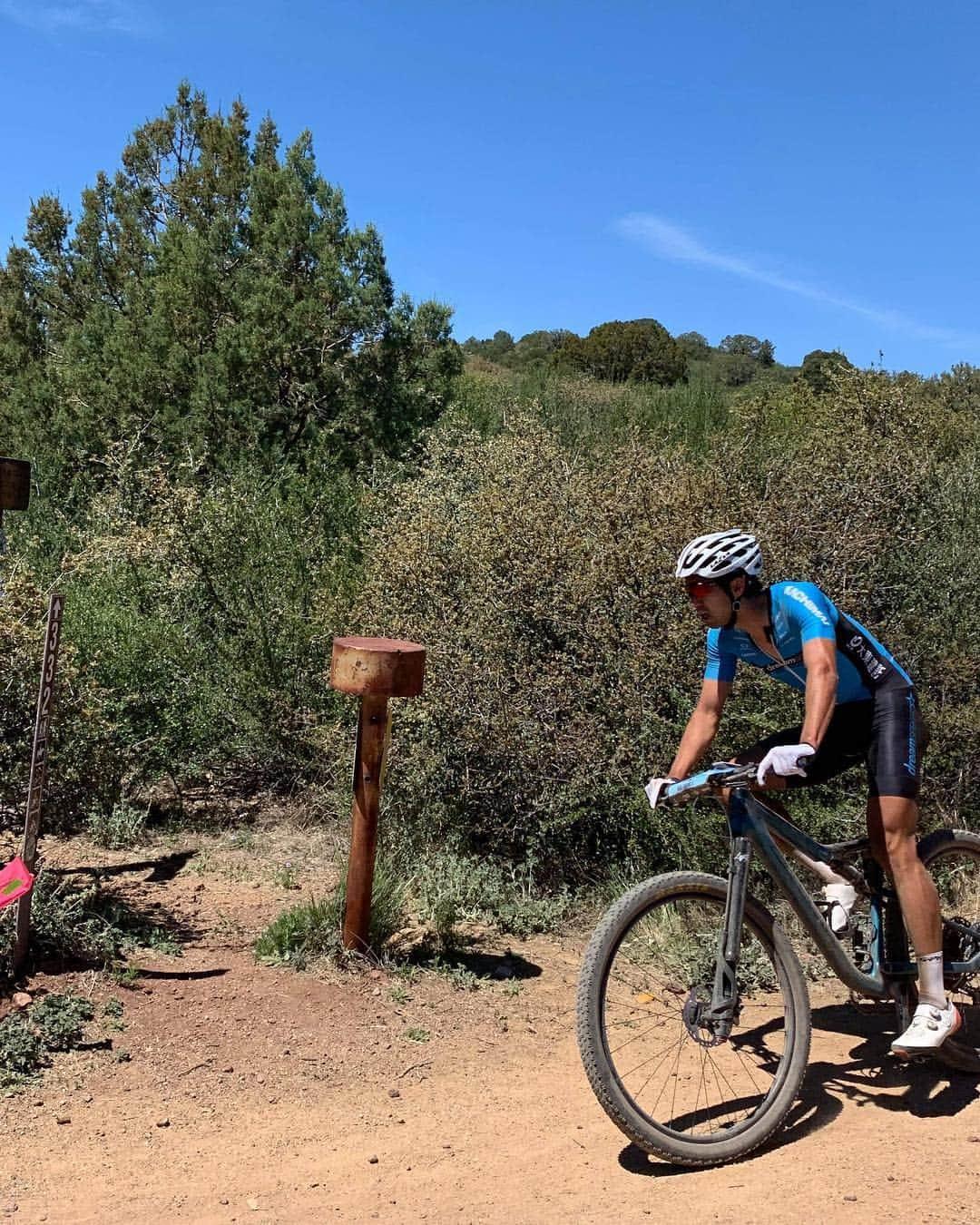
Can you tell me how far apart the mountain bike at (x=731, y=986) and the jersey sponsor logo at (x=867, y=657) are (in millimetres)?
592

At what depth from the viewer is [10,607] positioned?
17.1 feet

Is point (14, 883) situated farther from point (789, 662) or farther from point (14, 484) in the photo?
point (789, 662)

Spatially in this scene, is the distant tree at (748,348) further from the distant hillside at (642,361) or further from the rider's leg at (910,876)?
the rider's leg at (910,876)

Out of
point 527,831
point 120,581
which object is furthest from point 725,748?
point 120,581

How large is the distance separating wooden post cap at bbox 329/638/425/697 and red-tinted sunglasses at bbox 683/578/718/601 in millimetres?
1383

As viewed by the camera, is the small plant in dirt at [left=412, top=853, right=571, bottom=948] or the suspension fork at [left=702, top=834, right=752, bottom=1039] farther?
the small plant in dirt at [left=412, top=853, right=571, bottom=948]

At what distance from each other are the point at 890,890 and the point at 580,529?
9.80 feet

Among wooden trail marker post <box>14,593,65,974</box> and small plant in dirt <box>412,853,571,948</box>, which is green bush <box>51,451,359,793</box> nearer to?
small plant in dirt <box>412,853,571,948</box>

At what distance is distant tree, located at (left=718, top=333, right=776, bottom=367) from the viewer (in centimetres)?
4866

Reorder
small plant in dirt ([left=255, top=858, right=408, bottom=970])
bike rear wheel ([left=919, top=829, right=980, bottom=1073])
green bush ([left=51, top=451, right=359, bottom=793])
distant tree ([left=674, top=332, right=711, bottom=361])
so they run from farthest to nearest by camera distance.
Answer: distant tree ([left=674, top=332, right=711, bottom=361])
green bush ([left=51, top=451, right=359, bottom=793])
small plant in dirt ([left=255, top=858, right=408, bottom=970])
bike rear wheel ([left=919, top=829, right=980, bottom=1073])

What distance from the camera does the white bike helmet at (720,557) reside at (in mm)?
3621

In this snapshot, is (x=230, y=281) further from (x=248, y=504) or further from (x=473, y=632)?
(x=473, y=632)

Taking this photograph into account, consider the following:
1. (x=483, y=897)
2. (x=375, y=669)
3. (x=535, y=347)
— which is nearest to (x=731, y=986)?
(x=375, y=669)

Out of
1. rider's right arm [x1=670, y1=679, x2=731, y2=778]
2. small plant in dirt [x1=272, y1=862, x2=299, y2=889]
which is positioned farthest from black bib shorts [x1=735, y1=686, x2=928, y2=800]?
small plant in dirt [x1=272, y1=862, x2=299, y2=889]
